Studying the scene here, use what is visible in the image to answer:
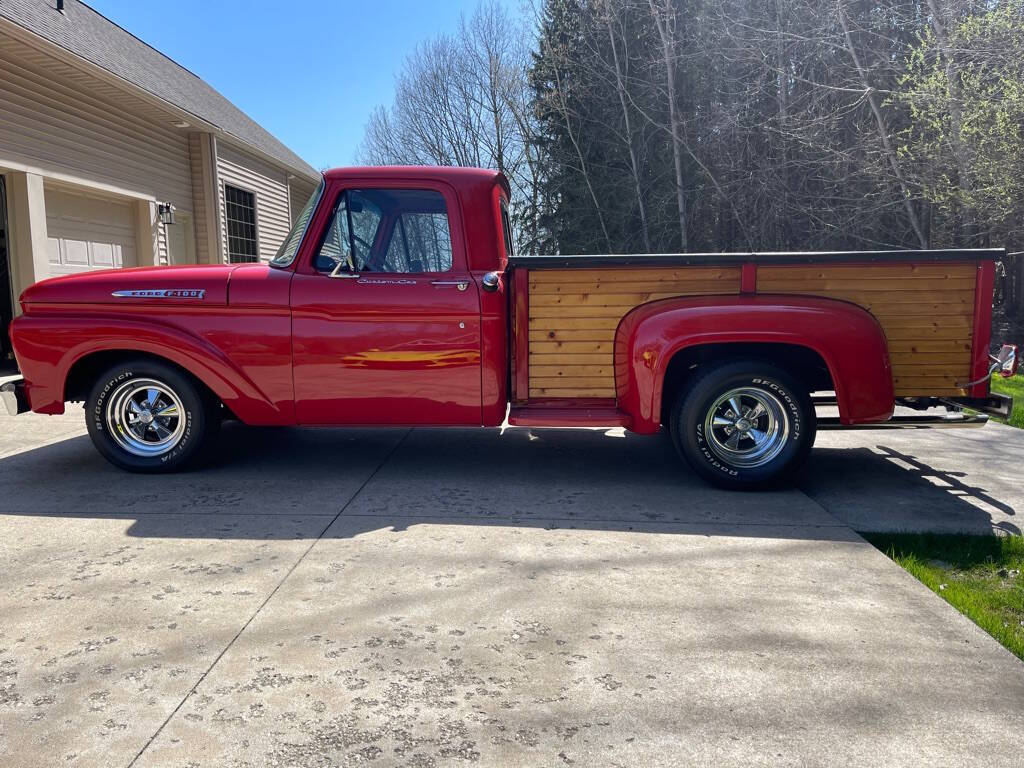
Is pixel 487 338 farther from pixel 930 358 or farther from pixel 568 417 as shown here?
pixel 930 358

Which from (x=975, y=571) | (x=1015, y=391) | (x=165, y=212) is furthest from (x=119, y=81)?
(x=1015, y=391)

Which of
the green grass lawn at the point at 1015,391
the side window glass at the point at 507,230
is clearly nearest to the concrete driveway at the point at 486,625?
the side window glass at the point at 507,230

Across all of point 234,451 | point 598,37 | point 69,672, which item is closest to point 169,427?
point 234,451

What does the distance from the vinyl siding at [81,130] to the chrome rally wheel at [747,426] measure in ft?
31.0

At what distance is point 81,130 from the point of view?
1129cm

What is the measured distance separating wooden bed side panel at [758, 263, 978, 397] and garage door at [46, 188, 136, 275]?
10230mm

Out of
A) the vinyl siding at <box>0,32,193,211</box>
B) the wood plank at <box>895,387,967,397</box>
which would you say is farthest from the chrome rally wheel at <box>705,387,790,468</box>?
the vinyl siding at <box>0,32,193,211</box>

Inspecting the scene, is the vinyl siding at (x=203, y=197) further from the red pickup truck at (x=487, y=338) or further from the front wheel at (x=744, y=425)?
the front wheel at (x=744, y=425)

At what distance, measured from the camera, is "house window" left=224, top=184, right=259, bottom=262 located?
16.3 meters

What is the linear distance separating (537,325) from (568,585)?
1.93 meters

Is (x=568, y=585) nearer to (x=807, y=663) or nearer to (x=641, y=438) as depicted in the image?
(x=807, y=663)

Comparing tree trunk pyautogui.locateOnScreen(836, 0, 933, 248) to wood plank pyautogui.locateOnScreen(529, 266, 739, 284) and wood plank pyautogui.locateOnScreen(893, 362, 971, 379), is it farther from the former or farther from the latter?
wood plank pyautogui.locateOnScreen(529, 266, 739, 284)

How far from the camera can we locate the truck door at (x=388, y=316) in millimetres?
4785

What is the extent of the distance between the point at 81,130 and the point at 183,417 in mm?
8519
